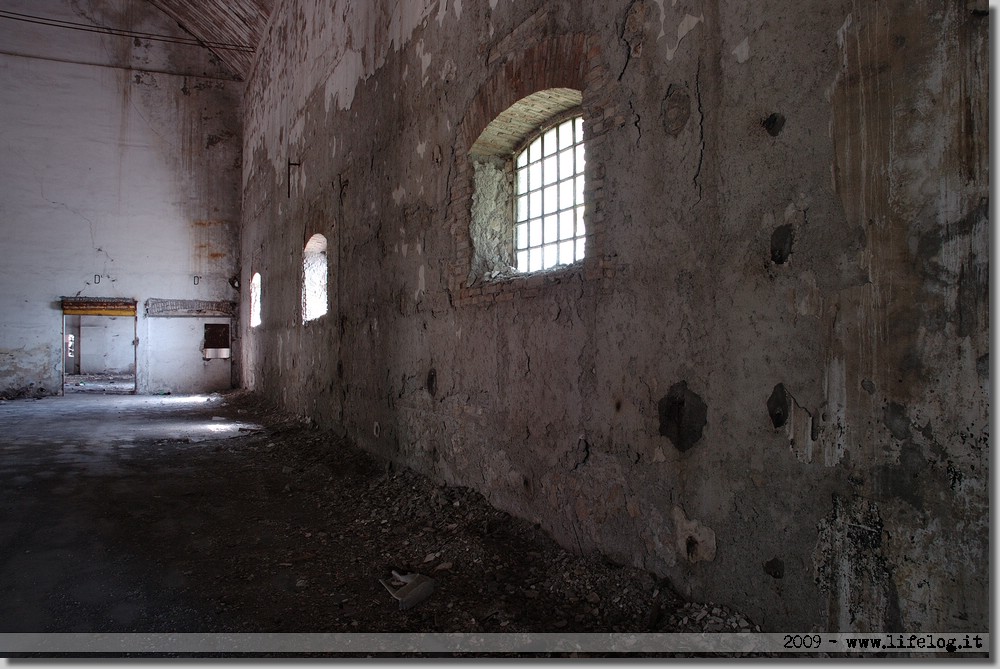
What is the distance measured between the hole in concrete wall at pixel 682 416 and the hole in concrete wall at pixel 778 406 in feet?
0.97

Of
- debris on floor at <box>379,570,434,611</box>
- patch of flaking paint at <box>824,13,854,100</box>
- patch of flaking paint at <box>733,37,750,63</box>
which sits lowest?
debris on floor at <box>379,570,434,611</box>

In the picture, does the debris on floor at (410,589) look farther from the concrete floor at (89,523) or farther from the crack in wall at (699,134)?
the crack in wall at (699,134)

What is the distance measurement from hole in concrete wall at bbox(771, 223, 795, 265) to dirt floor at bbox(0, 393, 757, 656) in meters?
1.43

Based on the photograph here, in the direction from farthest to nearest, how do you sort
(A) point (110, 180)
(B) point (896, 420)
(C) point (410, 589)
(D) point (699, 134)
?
1. (A) point (110, 180)
2. (C) point (410, 589)
3. (D) point (699, 134)
4. (B) point (896, 420)

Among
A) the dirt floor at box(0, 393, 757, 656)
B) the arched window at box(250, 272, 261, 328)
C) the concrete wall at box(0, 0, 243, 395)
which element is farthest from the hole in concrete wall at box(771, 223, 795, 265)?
the concrete wall at box(0, 0, 243, 395)

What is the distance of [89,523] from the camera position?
411 cm

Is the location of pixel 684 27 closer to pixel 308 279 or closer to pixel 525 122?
pixel 525 122

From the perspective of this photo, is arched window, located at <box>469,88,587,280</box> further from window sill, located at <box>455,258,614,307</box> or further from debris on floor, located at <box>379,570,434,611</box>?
debris on floor, located at <box>379,570,434,611</box>

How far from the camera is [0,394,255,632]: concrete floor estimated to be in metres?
2.84

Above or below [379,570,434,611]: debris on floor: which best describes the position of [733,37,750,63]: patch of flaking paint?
above

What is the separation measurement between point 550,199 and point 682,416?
1.78 m

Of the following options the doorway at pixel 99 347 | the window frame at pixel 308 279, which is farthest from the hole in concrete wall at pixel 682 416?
the doorway at pixel 99 347

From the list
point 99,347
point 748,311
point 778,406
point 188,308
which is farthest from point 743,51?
point 99,347

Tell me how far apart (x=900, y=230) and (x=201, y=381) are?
48.0ft
